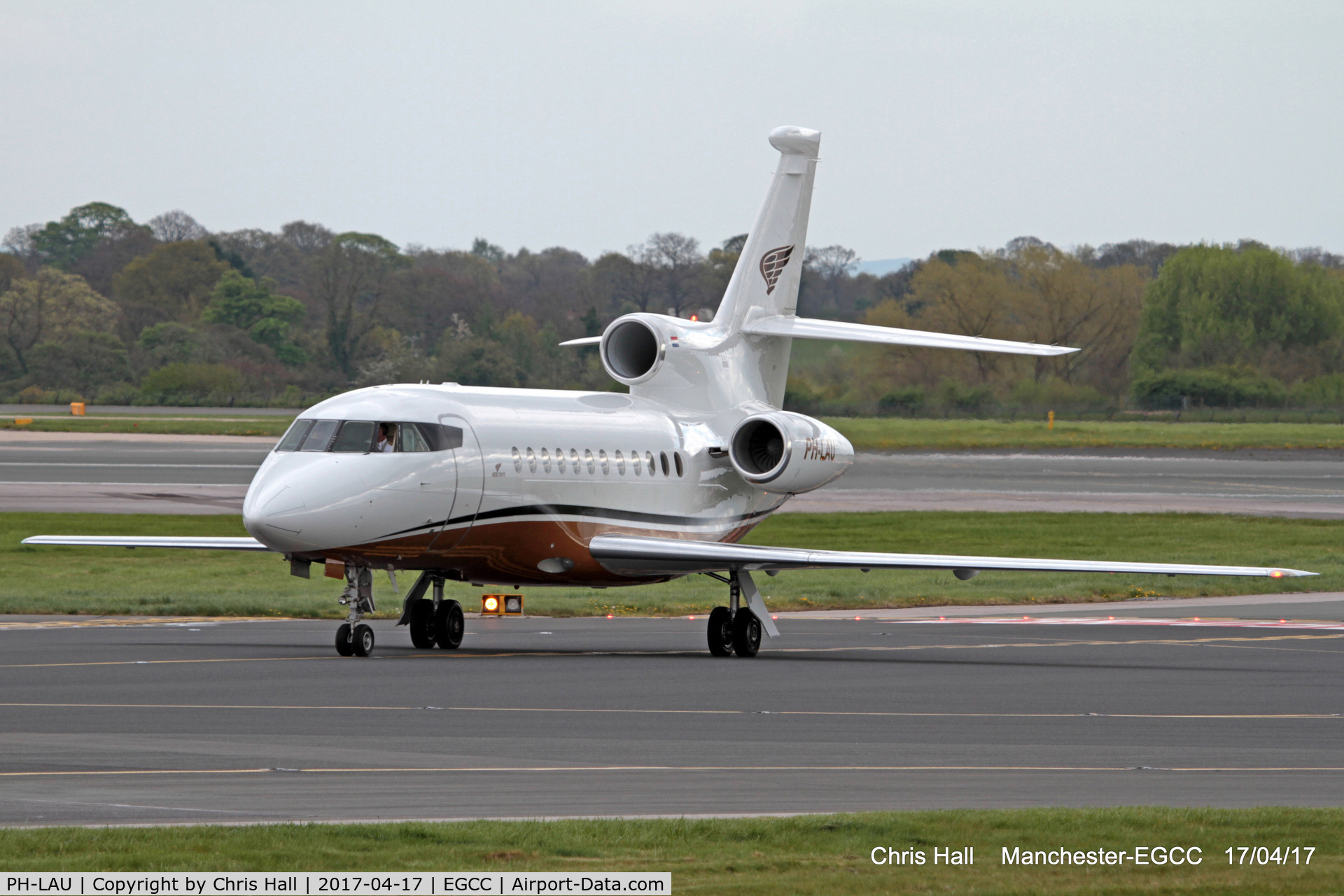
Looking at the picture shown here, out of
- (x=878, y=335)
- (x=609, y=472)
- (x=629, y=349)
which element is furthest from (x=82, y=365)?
(x=609, y=472)

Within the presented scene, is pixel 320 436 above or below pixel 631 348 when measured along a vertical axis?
below

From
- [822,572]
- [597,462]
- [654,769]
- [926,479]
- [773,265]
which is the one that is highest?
[773,265]

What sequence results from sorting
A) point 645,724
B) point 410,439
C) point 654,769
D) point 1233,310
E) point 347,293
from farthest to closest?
point 347,293, point 1233,310, point 410,439, point 645,724, point 654,769

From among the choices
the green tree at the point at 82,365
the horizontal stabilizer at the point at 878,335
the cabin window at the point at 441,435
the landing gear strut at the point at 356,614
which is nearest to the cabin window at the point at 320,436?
the cabin window at the point at 441,435

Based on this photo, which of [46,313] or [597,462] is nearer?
[597,462]

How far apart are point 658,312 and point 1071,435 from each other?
2221 centimetres

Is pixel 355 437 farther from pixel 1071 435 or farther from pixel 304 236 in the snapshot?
pixel 304 236

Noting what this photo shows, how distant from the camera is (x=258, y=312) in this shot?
449 ft

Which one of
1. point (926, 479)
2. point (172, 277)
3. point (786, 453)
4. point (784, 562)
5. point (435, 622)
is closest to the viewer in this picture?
point (784, 562)

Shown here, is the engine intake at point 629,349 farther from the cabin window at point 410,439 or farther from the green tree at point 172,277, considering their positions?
the green tree at point 172,277

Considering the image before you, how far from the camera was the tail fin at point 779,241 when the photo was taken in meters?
32.0

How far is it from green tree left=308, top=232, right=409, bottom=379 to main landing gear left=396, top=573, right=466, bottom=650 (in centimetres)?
9027
